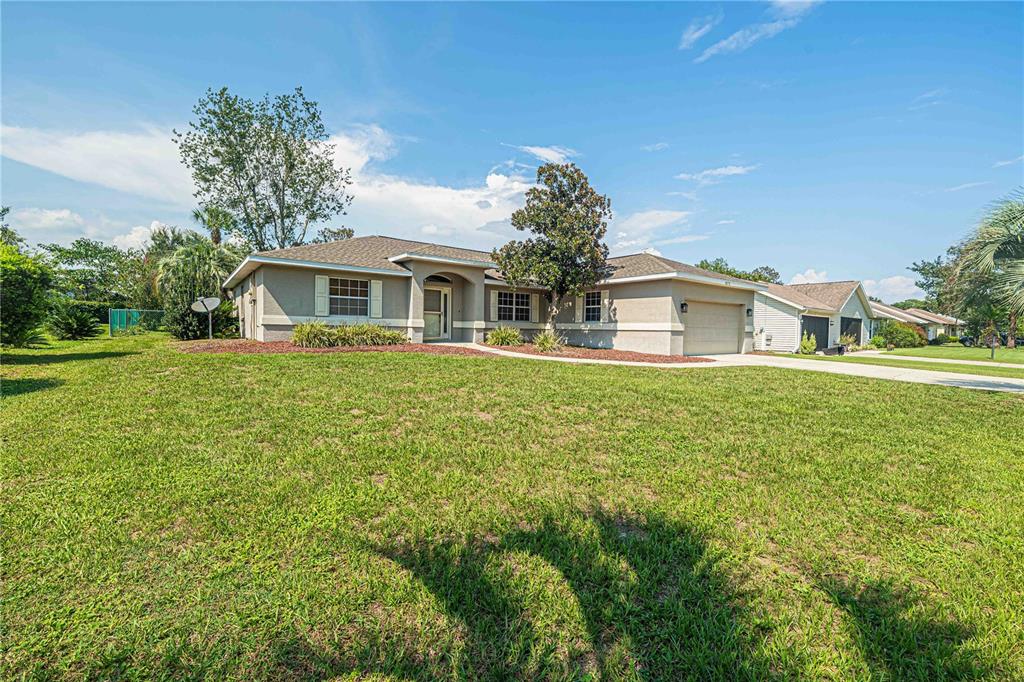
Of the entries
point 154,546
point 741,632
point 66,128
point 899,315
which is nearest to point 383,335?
point 66,128

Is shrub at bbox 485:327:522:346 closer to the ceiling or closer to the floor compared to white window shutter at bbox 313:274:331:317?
closer to the floor

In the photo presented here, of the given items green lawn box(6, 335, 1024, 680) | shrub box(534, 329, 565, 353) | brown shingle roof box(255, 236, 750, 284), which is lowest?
green lawn box(6, 335, 1024, 680)

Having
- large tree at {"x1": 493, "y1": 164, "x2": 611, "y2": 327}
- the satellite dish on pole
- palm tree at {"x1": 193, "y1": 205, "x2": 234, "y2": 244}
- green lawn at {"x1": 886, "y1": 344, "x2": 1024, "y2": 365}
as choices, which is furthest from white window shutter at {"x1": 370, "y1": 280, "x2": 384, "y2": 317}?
green lawn at {"x1": 886, "y1": 344, "x2": 1024, "y2": 365}

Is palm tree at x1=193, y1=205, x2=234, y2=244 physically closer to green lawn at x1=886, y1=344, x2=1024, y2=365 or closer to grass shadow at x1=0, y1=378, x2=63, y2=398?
grass shadow at x1=0, y1=378, x2=63, y2=398

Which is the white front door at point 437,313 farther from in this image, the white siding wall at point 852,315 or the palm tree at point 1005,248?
the white siding wall at point 852,315

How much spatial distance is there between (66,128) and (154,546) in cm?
1386

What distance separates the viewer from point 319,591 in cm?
254

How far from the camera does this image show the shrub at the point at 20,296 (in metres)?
9.46

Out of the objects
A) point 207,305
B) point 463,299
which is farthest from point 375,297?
point 207,305

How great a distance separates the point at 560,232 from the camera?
53.6ft

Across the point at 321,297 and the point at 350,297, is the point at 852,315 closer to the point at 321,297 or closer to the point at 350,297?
the point at 350,297

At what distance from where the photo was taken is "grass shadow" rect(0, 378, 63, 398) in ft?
21.6

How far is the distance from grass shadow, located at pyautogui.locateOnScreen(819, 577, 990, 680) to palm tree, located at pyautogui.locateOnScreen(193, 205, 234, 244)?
36527 millimetres

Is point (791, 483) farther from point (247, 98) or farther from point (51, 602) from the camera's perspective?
point (247, 98)
